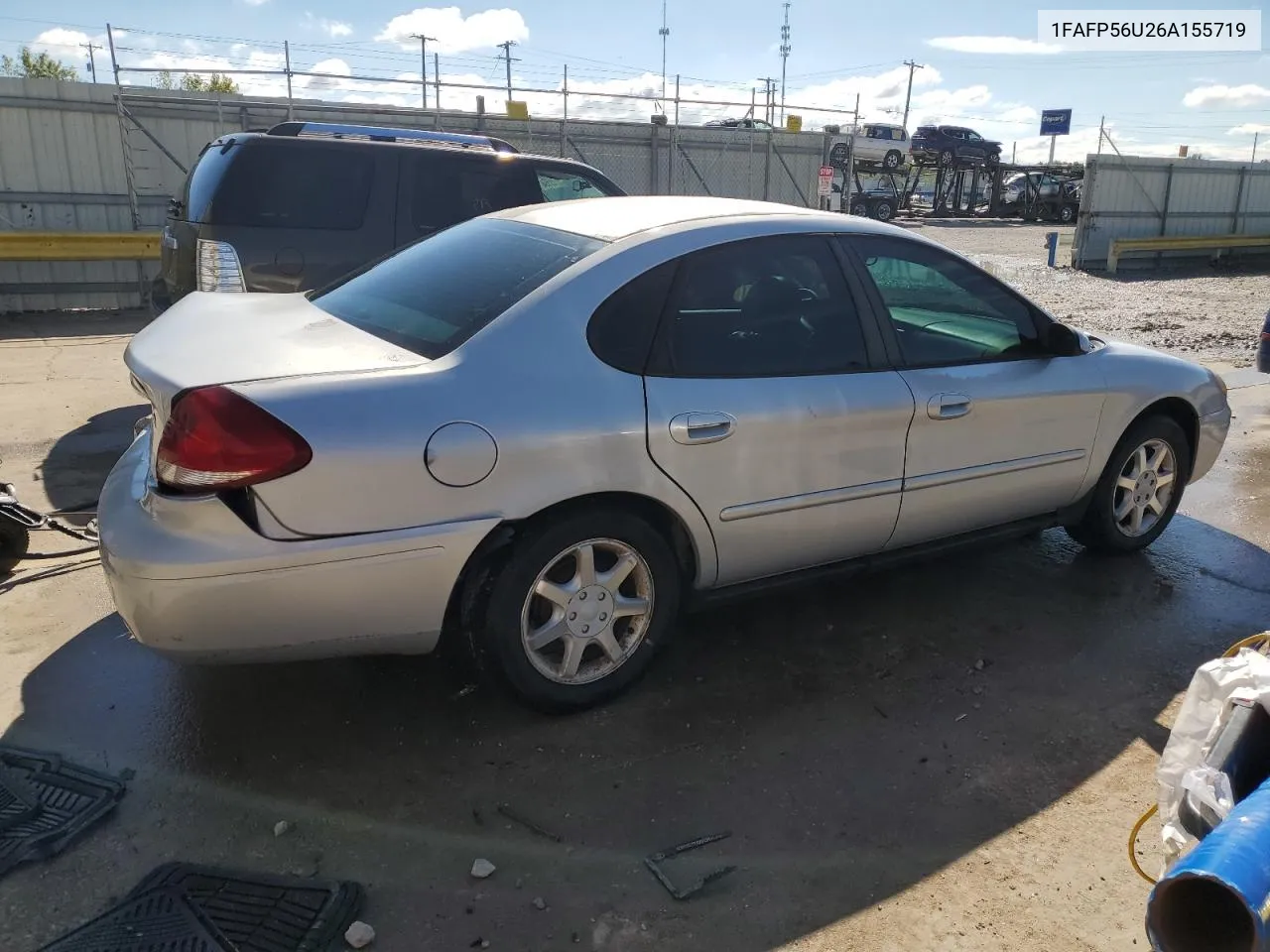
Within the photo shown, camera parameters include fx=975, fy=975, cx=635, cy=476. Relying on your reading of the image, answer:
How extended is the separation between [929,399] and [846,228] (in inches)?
27.8

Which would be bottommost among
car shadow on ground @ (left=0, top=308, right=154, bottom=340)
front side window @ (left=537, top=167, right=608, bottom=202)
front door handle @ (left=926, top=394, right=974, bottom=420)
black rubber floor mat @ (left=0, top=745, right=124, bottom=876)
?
black rubber floor mat @ (left=0, top=745, right=124, bottom=876)

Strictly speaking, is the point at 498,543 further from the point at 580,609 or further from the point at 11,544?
the point at 11,544

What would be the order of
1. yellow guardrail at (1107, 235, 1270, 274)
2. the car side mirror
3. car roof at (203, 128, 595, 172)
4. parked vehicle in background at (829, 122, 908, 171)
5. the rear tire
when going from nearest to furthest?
1. the car side mirror
2. the rear tire
3. car roof at (203, 128, 595, 172)
4. yellow guardrail at (1107, 235, 1270, 274)
5. parked vehicle in background at (829, 122, 908, 171)

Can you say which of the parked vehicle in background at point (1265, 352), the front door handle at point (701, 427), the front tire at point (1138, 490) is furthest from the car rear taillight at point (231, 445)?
the parked vehicle in background at point (1265, 352)

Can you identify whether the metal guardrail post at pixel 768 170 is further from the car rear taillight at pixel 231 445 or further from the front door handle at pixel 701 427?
the car rear taillight at pixel 231 445

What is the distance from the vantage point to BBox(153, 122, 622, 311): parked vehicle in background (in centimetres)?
613

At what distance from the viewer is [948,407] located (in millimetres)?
3641

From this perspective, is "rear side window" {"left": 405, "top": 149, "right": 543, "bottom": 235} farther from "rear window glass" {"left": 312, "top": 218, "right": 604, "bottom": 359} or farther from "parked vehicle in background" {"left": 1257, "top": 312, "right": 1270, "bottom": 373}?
"parked vehicle in background" {"left": 1257, "top": 312, "right": 1270, "bottom": 373}

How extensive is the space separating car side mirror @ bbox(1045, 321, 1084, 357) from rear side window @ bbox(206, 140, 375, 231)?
14.7ft

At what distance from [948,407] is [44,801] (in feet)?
10.4

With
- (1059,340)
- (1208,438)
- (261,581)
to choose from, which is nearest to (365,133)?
(1059,340)

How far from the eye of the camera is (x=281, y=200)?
20.6 ft

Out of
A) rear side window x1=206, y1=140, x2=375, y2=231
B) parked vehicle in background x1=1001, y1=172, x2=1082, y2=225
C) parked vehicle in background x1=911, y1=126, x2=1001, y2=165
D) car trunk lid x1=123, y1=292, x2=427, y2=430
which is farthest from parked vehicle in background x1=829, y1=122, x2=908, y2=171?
car trunk lid x1=123, y1=292, x2=427, y2=430

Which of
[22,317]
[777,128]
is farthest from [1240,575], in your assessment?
[777,128]
